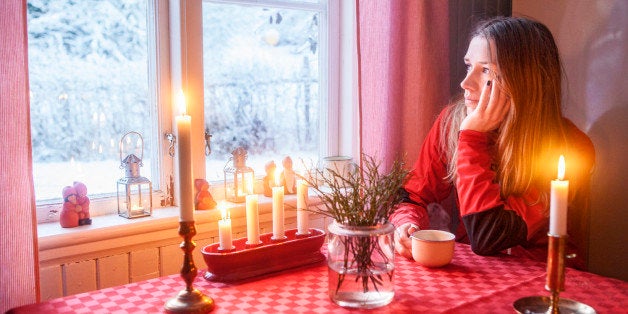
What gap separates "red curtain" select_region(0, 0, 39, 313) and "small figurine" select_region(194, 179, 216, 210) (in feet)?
1.85

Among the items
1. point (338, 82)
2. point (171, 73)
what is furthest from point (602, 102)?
point (171, 73)

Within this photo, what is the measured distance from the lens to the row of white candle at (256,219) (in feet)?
4.04

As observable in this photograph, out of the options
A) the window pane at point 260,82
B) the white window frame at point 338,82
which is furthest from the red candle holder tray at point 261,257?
the white window frame at point 338,82

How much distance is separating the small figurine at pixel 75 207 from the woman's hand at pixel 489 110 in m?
1.13

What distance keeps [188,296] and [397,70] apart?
1.22 m

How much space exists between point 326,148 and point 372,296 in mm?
1253

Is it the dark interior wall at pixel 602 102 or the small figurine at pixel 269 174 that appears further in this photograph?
the small figurine at pixel 269 174

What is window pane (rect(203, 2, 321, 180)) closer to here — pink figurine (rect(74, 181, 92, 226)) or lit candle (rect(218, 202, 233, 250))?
pink figurine (rect(74, 181, 92, 226))

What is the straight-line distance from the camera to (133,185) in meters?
1.74

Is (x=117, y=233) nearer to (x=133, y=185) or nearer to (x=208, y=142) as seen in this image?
(x=133, y=185)

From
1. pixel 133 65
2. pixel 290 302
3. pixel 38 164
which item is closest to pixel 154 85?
pixel 133 65

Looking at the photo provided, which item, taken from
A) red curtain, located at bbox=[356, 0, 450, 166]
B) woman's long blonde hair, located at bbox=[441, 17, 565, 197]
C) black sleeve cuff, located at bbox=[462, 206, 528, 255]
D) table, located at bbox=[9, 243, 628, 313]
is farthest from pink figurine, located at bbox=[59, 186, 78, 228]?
woman's long blonde hair, located at bbox=[441, 17, 565, 197]

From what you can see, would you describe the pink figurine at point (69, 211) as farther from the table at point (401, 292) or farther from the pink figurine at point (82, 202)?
the table at point (401, 292)

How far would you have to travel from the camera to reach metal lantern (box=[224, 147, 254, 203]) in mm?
1879
